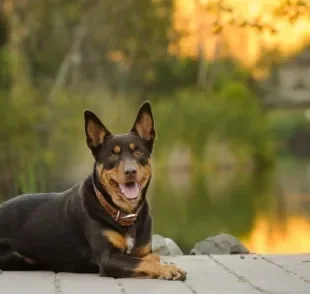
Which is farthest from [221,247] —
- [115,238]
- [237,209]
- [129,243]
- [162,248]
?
[237,209]

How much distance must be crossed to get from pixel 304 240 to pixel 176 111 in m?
27.5

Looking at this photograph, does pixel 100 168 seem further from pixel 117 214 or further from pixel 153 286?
pixel 153 286

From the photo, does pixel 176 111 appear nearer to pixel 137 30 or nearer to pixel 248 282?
pixel 137 30

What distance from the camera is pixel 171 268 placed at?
7.69m

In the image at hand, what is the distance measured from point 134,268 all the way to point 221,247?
285cm

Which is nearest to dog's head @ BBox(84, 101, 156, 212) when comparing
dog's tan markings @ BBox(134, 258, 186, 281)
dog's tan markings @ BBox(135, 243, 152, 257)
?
dog's tan markings @ BBox(135, 243, 152, 257)

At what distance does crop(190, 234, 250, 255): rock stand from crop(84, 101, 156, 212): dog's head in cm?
255

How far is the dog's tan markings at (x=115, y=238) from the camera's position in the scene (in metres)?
7.93

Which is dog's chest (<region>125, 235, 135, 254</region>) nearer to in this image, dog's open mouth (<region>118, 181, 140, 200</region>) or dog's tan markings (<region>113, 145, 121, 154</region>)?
dog's open mouth (<region>118, 181, 140, 200</region>)

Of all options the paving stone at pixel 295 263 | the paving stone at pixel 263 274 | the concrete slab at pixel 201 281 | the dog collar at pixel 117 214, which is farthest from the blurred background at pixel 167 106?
the dog collar at pixel 117 214

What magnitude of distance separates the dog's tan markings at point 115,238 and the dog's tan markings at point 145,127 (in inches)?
35.4

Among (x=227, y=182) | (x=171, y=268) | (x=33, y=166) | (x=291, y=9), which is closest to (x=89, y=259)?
(x=171, y=268)

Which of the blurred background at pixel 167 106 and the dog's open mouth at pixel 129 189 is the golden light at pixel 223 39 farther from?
the dog's open mouth at pixel 129 189

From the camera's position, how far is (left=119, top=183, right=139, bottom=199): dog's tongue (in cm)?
783
